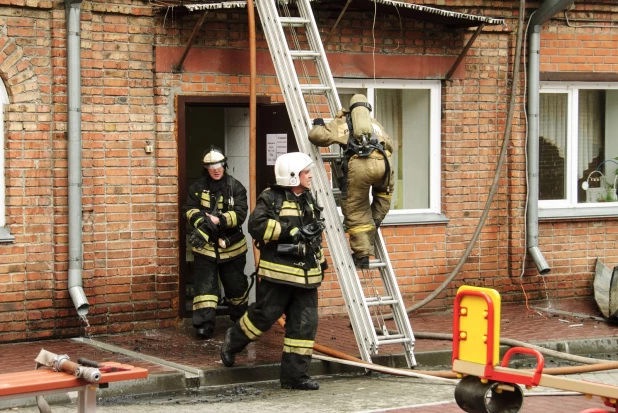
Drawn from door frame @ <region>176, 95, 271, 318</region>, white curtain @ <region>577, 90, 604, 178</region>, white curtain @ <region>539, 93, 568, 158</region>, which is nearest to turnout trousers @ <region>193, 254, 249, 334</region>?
door frame @ <region>176, 95, 271, 318</region>

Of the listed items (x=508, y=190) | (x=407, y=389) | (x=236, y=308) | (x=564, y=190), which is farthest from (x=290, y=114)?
(x=564, y=190)

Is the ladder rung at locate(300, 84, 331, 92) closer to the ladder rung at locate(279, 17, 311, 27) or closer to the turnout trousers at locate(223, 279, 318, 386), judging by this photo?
the ladder rung at locate(279, 17, 311, 27)

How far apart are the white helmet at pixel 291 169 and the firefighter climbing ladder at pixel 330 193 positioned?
84 centimetres

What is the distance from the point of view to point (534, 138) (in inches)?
499

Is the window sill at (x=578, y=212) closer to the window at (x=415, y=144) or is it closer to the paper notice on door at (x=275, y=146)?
the window at (x=415, y=144)

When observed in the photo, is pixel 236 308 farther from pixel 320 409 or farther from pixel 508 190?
pixel 508 190

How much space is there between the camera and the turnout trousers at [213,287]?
10406 mm

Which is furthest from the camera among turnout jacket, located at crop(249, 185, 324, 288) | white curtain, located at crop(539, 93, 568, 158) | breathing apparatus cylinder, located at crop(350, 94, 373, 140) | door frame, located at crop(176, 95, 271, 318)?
white curtain, located at crop(539, 93, 568, 158)

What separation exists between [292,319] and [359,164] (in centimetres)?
141

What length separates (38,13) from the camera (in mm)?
10188

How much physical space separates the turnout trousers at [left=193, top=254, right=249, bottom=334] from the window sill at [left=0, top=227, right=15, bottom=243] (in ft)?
5.45

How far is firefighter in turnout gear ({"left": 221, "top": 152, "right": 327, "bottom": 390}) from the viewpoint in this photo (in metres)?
8.75

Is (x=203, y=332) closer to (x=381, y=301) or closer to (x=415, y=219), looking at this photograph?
(x=381, y=301)

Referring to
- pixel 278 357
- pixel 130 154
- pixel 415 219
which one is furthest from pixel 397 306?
pixel 130 154
